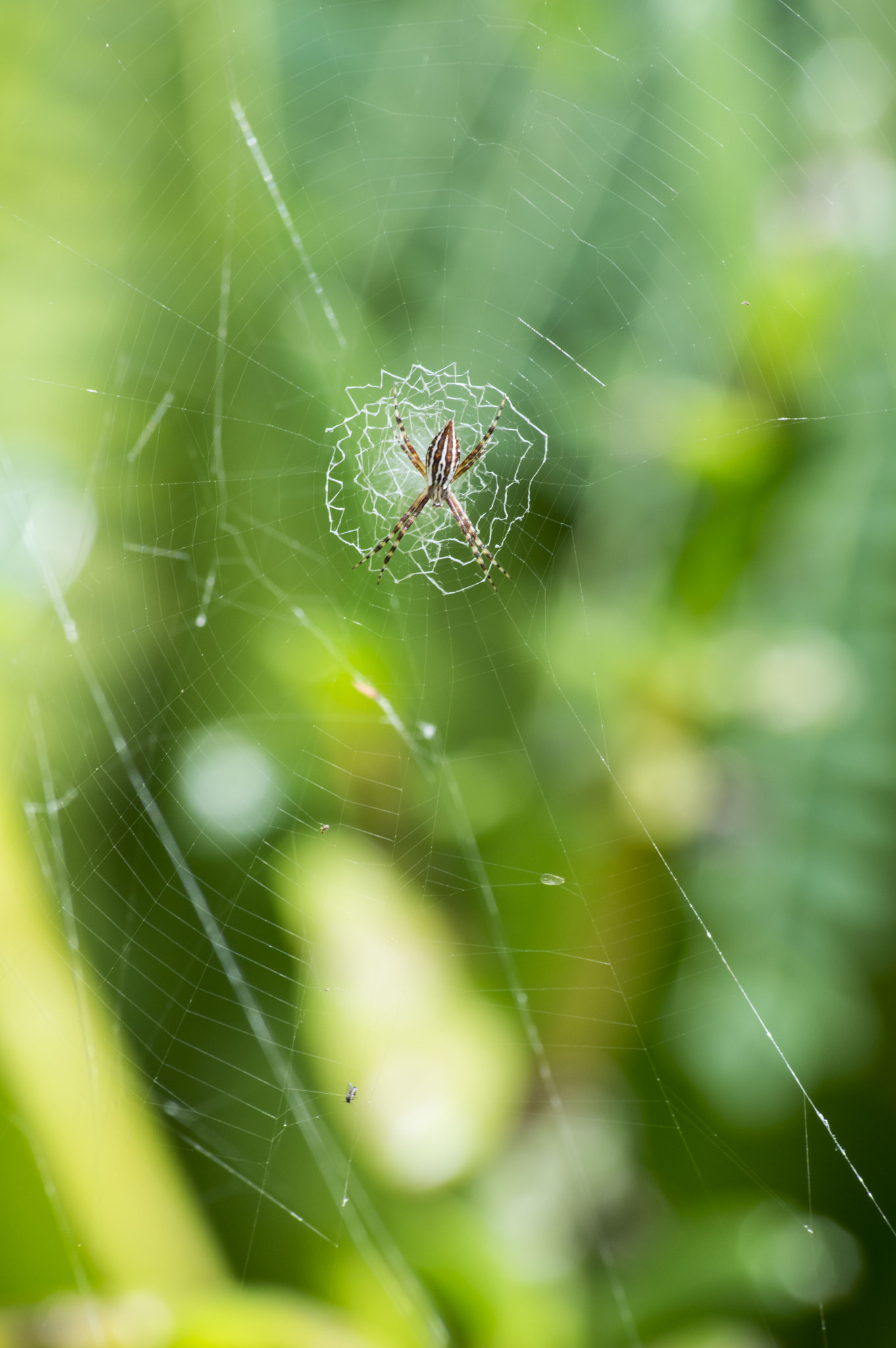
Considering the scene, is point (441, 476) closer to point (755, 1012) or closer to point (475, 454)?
point (475, 454)

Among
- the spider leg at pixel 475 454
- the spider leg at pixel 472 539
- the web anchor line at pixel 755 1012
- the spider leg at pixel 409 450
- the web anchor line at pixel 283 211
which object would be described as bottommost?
the web anchor line at pixel 755 1012

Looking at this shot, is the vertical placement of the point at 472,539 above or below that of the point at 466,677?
above

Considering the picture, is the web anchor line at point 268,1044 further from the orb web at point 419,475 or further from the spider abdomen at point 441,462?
the spider abdomen at point 441,462

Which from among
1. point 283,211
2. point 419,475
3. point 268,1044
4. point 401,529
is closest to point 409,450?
point 419,475

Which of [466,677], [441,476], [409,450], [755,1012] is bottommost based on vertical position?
[755,1012]

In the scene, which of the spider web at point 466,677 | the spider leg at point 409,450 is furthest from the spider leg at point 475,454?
the spider web at point 466,677

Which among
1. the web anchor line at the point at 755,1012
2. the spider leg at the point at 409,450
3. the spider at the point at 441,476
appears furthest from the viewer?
the spider leg at the point at 409,450

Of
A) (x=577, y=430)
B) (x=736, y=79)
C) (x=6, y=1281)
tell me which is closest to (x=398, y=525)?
(x=577, y=430)
